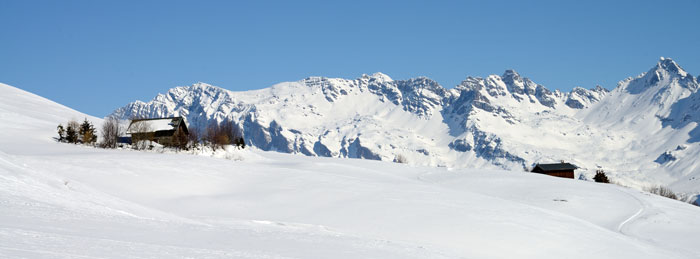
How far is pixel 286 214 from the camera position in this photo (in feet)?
123

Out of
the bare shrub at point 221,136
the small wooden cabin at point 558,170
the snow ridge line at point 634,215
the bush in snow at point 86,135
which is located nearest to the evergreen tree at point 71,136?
the bush in snow at point 86,135

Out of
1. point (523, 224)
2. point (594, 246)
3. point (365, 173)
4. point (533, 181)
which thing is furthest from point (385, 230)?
point (533, 181)

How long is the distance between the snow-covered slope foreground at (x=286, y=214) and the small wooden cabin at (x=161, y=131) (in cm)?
1034

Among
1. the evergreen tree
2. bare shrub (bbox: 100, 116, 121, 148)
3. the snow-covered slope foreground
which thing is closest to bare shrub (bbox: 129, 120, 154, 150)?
bare shrub (bbox: 100, 116, 121, 148)

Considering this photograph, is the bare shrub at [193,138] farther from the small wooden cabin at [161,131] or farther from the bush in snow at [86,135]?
the bush in snow at [86,135]

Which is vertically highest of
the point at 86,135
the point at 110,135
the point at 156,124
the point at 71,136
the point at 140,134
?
the point at 156,124

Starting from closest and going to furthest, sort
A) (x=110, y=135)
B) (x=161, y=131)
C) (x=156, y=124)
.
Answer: (x=110, y=135), (x=161, y=131), (x=156, y=124)

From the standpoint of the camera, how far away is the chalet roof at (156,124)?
251ft

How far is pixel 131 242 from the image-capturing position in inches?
673

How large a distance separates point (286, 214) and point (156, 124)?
47989mm

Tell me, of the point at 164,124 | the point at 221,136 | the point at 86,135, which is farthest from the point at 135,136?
the point at 221,136

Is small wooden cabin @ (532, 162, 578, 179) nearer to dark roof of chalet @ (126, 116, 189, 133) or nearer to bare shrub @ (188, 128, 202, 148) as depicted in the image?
bare shrub @ (188, 128, 202, 148)

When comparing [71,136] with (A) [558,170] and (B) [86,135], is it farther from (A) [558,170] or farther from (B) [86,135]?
(A) [558,170]

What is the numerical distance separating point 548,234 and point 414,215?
830cm
